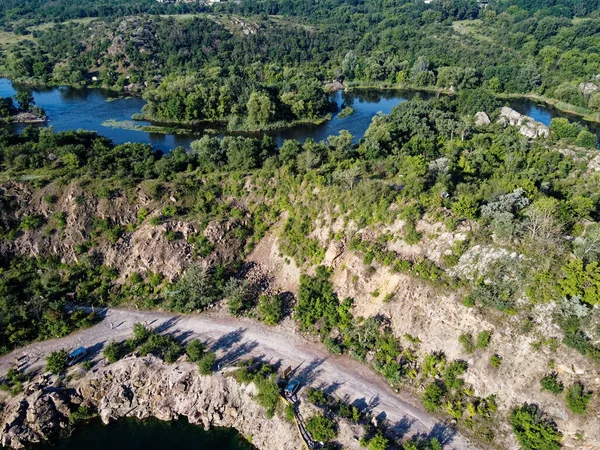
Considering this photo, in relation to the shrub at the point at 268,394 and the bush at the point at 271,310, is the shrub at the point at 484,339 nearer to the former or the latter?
the shrub at the point at 268,394

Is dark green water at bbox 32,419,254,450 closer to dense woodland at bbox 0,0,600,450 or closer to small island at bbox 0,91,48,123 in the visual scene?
dense woodland at bbox 0,0,600,450

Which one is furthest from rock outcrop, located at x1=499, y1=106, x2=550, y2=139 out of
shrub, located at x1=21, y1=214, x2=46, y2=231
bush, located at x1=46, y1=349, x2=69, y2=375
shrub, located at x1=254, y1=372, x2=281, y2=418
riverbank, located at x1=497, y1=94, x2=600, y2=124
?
bush, located at x1=46, y1=349, x2=69, y2=375

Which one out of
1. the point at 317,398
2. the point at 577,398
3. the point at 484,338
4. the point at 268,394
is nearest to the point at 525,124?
the point at 484,338

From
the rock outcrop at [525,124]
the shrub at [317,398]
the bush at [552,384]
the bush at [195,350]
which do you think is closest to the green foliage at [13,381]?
the bush at [195,350]

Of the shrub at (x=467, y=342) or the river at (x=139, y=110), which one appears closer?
the shrub at (x=467, y=342)

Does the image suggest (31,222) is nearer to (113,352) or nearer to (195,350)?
(113,352)

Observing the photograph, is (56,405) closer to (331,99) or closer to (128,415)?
(128,415)
